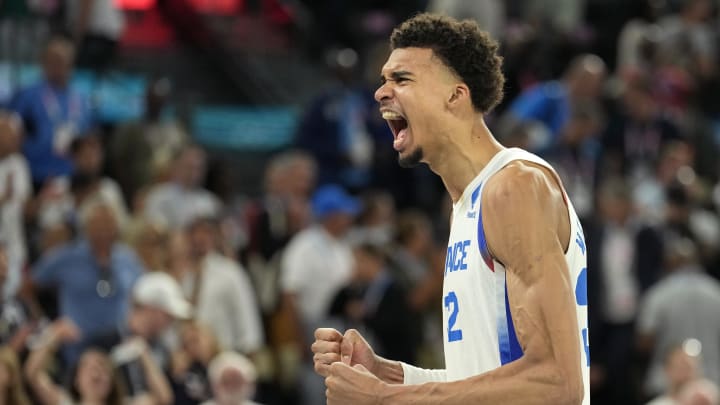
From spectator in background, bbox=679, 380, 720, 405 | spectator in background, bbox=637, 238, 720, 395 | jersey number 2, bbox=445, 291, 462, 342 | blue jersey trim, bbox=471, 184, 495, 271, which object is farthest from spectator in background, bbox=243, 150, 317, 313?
blue jersey trim, bbox=471, 184, 495, 271

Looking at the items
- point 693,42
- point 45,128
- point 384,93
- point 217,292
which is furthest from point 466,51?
point 693,42

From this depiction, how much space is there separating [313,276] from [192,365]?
6.21 ft

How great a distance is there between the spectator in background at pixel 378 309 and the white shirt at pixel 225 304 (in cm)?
82

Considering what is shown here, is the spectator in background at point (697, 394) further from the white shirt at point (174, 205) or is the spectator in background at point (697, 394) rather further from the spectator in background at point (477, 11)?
the spectator in background at point (477, 11)

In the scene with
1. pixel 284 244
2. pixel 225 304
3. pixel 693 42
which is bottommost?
pixel 225 304

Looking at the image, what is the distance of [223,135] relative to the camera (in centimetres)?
1634

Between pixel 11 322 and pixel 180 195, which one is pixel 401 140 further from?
pixel 180 195

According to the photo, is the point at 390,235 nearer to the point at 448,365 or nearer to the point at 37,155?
the point at 37,155

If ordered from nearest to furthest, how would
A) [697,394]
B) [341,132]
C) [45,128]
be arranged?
[697,394]
[45,128]
[341,132]

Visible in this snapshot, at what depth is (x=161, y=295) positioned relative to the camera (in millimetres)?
10336

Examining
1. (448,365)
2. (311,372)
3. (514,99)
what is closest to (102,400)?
(311,372)

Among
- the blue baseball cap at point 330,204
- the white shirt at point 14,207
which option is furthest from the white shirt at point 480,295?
the blue baseball cap at point 330,204

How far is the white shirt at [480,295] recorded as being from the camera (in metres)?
4.41

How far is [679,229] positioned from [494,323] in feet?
32.0
